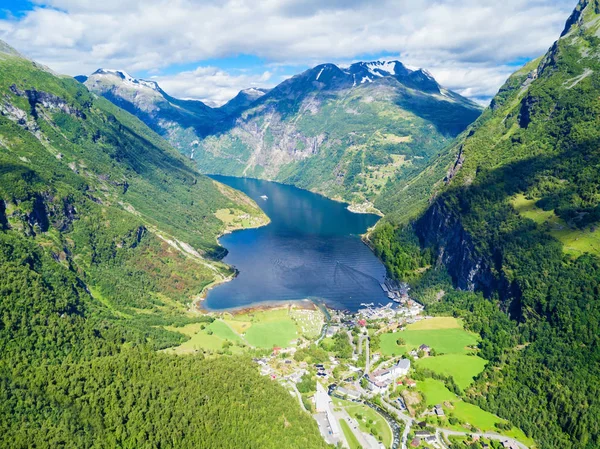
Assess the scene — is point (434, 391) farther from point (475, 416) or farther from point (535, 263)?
point (535, 263)

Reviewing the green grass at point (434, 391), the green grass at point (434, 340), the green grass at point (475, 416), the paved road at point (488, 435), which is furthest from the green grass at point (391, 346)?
Result: the paved road at point (488, 435)

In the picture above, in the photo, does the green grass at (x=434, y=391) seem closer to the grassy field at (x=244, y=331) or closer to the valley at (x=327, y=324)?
the valley at (x=327, y=324)

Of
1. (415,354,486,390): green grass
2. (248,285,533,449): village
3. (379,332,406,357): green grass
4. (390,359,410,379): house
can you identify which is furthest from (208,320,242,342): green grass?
(415,354,486,390): green grass

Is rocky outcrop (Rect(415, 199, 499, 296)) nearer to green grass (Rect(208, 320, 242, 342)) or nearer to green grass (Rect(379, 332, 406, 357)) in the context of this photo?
green grass (Rect(379, 332, 406, 357))

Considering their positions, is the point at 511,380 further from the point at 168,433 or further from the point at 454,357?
the point at 168,433

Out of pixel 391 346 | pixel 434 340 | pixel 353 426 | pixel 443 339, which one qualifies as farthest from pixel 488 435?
pixel 443 339
